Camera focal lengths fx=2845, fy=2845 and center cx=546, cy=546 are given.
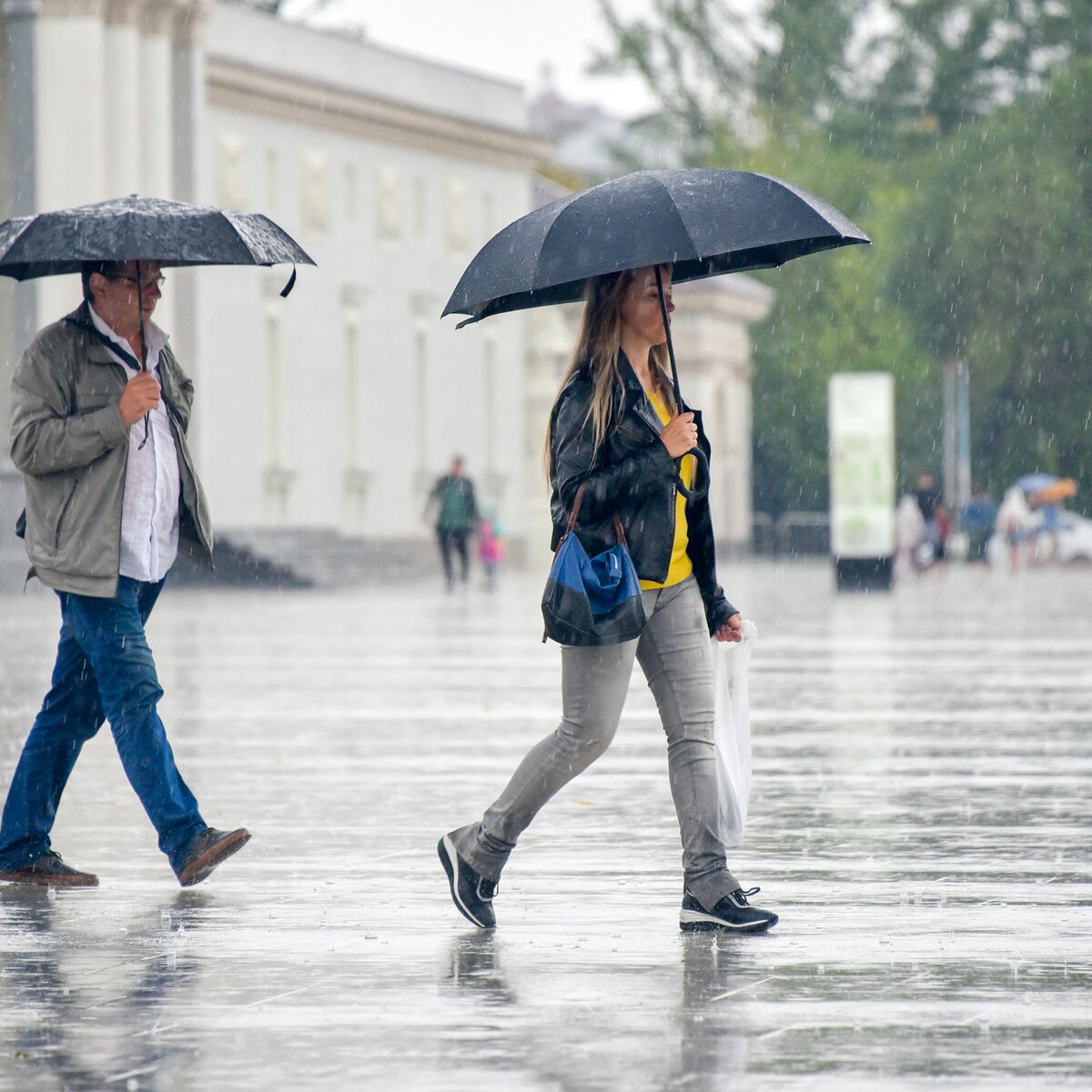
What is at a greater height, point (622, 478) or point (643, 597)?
point (622, 478)

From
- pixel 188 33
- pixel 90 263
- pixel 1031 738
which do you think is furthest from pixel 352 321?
pixel 90 263

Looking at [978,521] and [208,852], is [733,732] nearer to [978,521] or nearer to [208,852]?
[208,852]

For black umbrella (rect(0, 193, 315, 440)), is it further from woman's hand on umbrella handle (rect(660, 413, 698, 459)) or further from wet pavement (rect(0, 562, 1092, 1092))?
wet pavement (rect(0, 562, 1092, 1092))

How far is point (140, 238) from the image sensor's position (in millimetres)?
8422

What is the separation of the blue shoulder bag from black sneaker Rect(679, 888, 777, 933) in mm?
733

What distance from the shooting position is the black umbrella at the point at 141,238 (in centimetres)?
838

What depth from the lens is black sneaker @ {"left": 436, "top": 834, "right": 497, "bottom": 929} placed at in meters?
7.52

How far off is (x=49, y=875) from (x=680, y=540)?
2292mm

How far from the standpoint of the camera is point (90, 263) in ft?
28.6

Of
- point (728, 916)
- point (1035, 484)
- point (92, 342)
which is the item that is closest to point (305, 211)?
point (1035, 484)

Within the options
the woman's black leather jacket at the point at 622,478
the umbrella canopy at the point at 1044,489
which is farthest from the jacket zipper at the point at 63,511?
the umbrella canopy at the point at 1044,489

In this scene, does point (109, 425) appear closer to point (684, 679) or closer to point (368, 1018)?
point (684, 679)

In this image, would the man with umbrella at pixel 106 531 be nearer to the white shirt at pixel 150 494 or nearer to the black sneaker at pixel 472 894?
the white shirt at pixel 150 494

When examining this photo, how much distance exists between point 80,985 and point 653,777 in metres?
5.22
